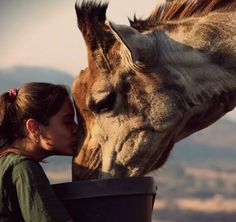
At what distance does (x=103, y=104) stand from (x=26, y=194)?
5.57ft

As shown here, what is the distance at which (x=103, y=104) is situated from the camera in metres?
4.67

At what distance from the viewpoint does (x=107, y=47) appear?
471cm

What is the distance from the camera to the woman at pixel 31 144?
121 inches

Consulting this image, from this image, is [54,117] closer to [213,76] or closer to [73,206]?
[73,206]

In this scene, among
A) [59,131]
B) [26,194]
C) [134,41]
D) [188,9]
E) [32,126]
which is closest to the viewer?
[26,194]

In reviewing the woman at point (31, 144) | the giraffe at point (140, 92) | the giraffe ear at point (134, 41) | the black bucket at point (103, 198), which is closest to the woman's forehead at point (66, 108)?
the woman at point (31, 144)

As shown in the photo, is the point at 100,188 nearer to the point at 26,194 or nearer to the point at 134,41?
the point at 26,194

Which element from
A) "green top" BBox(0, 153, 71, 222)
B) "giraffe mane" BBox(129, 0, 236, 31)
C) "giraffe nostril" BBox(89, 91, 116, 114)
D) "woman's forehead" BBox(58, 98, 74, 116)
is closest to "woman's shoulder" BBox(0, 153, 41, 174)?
"green top" BBox(0, 153, 71, 222)

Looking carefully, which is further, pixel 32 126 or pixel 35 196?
pixel 32 126

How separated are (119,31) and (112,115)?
621 millimetres

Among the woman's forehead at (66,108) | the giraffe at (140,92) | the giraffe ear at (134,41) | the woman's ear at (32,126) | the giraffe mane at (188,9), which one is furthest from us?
the giraffe mane at (188,9)

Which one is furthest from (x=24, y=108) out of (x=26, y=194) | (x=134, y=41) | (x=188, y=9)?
(x=188, y=9)

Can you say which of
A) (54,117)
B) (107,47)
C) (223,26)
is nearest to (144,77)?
(107,47)

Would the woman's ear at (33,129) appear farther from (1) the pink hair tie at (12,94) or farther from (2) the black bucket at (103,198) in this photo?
(2) the black bucket at (103,198)
